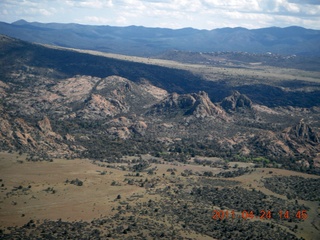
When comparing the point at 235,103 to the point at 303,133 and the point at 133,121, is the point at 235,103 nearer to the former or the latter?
the point at 133,121

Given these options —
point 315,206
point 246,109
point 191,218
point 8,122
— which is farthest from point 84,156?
point 246,109

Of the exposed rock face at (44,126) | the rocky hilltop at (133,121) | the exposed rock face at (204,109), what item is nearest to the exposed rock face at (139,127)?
the rocky hilltop at (133,121)

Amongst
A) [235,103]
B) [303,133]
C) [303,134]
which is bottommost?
[303,134]

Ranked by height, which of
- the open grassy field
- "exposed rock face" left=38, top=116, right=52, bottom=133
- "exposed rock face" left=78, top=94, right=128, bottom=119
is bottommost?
the open grassy field

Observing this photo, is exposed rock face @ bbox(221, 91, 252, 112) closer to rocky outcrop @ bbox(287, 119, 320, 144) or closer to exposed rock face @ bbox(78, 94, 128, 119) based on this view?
exposed rock face @ bbox(78, 94, 128, 119)

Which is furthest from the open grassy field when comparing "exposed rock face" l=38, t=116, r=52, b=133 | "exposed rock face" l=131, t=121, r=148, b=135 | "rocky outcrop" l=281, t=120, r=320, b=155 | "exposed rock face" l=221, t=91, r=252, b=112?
"exposed rock face" l=221, t=91, r=252, b=112

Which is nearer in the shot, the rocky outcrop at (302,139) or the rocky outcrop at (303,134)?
the rocky outcrop at (302,139)

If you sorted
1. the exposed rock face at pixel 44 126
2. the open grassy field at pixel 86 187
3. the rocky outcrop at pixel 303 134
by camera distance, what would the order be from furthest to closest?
the rocky outcrop at pixel 303 134 < the exposed rock face at pixel 44 126 < the open grassy field at pixel 86 187

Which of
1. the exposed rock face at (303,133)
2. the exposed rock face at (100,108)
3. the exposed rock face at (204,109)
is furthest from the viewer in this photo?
the exposed rock face at (204,109)

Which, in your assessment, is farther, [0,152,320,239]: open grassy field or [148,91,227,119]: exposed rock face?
[148,91,227,119]: exposed rock face

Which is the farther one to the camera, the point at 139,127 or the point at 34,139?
the point at 139,127

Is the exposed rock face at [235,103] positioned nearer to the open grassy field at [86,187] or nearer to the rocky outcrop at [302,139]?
the rocky outcrop at [302,139]

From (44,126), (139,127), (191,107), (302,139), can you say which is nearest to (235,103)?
(191,107)
